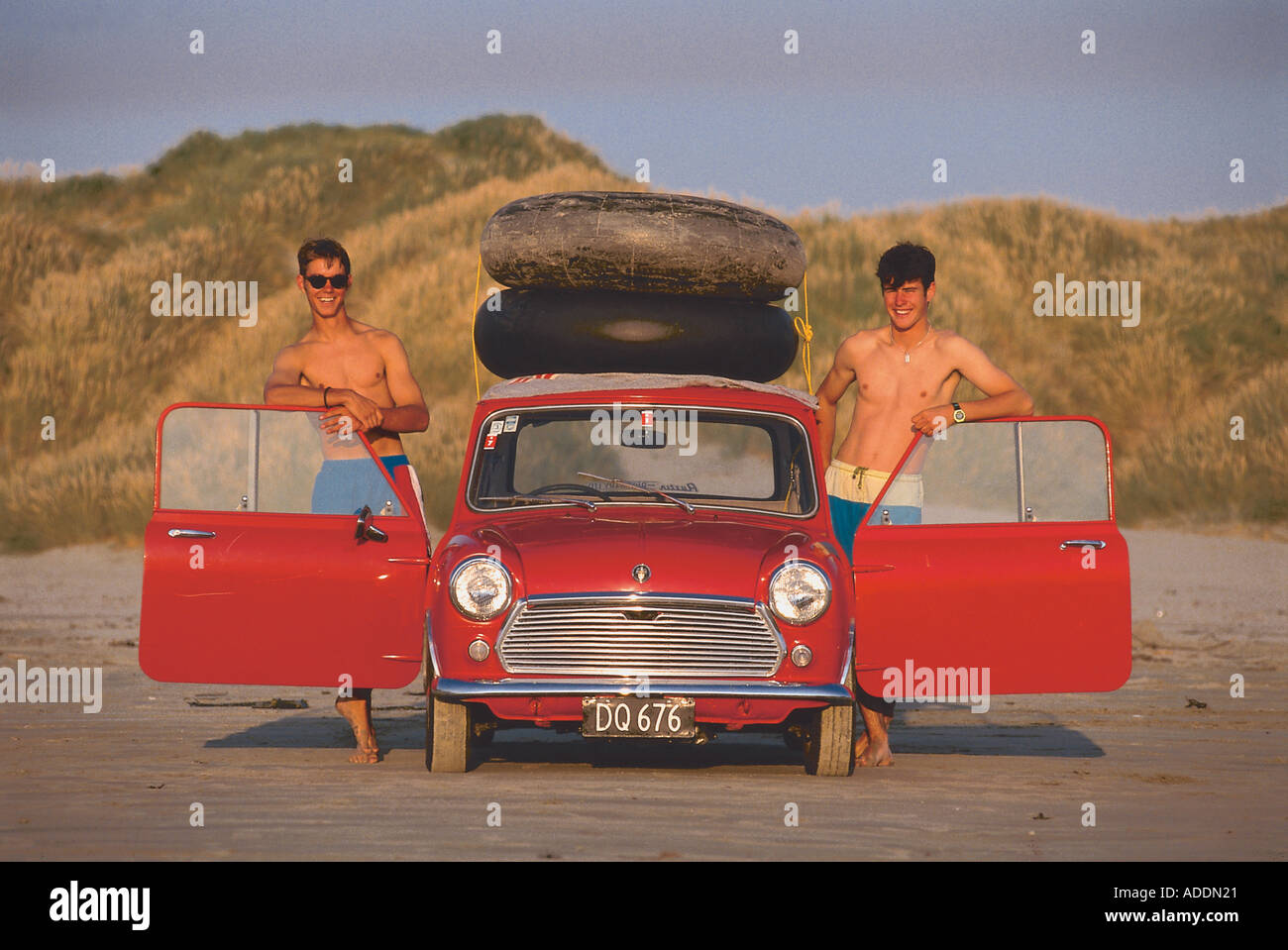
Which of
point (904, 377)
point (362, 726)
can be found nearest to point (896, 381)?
point (904, 377)

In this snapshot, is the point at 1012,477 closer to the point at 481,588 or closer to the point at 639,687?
the point at 639,687

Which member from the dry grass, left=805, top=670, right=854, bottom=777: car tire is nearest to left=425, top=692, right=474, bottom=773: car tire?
left=805, top=670, right=854, bottom=777: car tire

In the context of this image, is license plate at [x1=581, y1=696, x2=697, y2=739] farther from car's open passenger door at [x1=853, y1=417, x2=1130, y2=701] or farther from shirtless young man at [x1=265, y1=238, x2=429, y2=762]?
shirtless young man at [x1=265, y1=238, x2=429, y2=762]

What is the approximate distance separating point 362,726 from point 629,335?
2.47 m

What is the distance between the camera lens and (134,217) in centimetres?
5416

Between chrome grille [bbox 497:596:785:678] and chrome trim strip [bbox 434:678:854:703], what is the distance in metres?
0.05

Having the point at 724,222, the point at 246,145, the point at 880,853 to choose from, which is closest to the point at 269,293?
the point at 246,145

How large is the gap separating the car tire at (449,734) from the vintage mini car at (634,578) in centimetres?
1

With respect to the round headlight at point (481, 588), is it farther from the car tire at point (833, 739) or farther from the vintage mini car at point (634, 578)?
the car tire at point (833, 739)

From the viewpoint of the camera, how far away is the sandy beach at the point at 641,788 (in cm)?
670

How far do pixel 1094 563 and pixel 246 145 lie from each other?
181ft

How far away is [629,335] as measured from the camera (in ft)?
32.9
